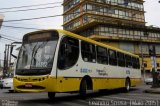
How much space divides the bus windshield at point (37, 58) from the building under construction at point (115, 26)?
48452mm

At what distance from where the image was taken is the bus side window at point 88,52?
619 inches

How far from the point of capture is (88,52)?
16266mm

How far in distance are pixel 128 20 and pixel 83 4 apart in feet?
41.7

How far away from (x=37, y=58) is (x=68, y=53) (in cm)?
153

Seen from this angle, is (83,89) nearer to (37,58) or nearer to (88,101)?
(88,101)

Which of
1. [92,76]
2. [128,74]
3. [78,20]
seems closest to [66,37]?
[92,76]

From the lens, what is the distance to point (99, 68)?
57.7 ft

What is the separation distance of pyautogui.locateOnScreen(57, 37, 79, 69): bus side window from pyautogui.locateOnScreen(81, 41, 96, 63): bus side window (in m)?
0.69

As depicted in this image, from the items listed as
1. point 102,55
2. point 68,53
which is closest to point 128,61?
point 102,55

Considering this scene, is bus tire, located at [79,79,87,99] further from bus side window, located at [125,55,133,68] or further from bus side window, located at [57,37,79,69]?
bus side window, located at [125,55,133,68]

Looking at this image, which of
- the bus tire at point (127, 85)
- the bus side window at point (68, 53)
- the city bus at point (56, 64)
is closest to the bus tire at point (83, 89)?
the city bus at point (56, 64)

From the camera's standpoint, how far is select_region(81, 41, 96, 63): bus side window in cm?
1571

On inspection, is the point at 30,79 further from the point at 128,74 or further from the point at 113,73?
the point at 128,74

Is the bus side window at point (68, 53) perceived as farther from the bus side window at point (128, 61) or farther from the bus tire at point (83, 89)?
the bus side window at point (128, 61)
